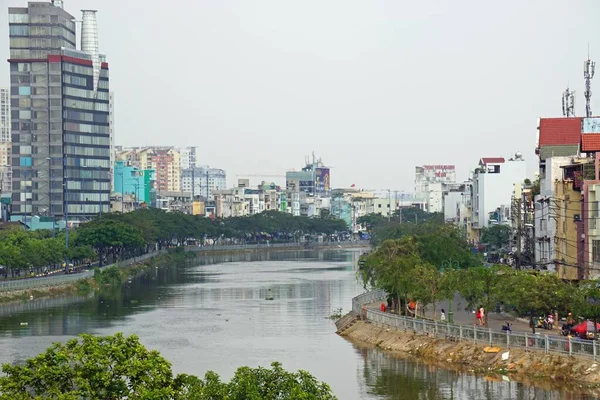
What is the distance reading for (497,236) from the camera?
124438 mm

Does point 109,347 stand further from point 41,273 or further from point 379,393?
point 41,273

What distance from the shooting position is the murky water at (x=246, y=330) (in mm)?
48844

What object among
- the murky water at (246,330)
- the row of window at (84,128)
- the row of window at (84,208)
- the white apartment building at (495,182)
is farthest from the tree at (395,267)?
the row of window at (84,208)

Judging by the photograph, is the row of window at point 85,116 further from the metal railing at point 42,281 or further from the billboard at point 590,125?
the billboard at point 590,125

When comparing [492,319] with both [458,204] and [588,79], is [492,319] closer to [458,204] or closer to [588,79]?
[588,79]

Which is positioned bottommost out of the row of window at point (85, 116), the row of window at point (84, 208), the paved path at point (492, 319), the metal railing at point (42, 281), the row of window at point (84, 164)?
the paved path at point (492, 319)

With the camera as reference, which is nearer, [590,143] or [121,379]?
[121,379]

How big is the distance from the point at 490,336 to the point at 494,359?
66.9 inches

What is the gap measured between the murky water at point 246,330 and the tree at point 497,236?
17.5 m

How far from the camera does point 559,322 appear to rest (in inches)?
2292

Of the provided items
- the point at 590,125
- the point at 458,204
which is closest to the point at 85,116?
the point at 458,204

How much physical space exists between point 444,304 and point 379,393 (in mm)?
29090

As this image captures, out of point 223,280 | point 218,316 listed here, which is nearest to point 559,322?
point 218,316

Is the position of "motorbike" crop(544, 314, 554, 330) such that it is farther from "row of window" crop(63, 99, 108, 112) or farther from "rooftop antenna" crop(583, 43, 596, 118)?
"row of window" crop(63, 99, 108, 112)
